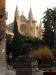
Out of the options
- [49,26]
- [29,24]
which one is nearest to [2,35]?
[49,26]

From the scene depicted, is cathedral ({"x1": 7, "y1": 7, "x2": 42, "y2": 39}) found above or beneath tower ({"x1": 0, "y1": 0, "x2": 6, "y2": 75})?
beneath

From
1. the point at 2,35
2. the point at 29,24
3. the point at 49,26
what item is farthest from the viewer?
the point at 29,24

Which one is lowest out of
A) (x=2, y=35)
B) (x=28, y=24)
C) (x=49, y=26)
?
(x=28, y=24)

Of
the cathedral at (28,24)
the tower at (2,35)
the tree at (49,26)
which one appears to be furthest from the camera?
the cathedral at (28,24)

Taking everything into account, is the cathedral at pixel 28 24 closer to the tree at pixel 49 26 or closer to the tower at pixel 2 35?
the tree at pixel 49 26

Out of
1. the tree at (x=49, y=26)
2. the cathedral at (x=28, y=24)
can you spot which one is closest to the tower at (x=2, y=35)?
the tree at (x=49, y=26)

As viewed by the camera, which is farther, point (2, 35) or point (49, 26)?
point (49, 26)

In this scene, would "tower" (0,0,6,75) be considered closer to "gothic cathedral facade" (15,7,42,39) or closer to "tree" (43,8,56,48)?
"tree" (43,8,56,48)

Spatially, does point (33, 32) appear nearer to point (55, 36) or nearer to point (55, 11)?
point (55, 11)

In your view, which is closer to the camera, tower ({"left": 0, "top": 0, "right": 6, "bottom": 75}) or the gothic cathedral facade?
tower ({"left": 0, "top": 0, "right": 6, "bottom": 75})

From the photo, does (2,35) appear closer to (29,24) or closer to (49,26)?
(49,26)

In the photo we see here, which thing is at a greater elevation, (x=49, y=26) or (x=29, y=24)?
(x=49, y=26)

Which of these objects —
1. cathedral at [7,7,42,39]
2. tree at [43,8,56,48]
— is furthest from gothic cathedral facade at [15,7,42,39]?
tree at [43,8,56,48]

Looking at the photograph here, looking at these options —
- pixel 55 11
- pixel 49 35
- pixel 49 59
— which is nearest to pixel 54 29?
pixel 49 35
